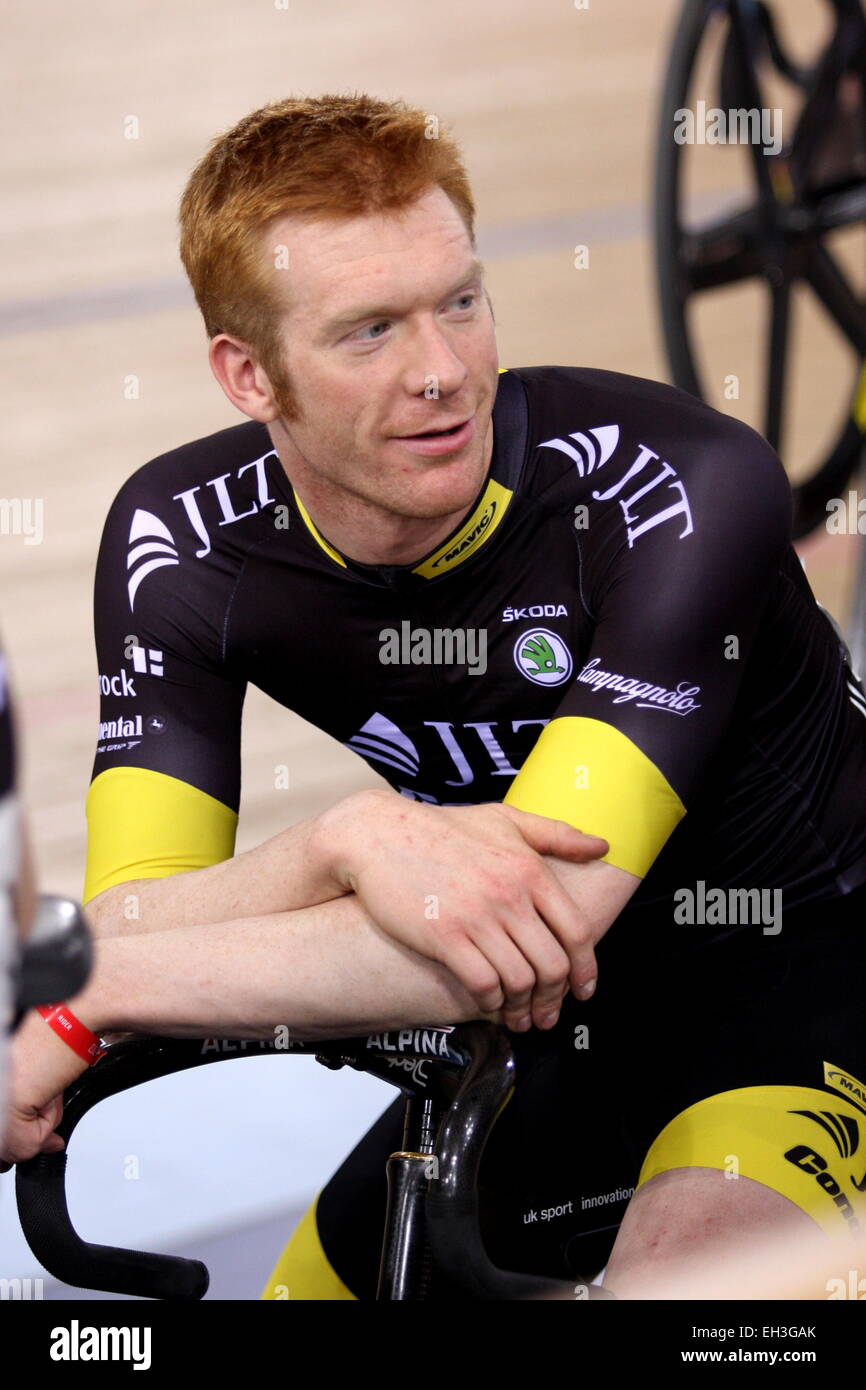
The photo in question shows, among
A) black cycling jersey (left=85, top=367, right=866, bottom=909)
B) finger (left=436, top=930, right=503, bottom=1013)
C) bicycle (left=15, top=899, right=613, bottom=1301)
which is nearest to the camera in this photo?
bicycle (left=15, top=899, right=613, bottom=1301)

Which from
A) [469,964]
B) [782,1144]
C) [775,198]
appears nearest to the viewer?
[469,964]

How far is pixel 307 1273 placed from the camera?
2.01 meters

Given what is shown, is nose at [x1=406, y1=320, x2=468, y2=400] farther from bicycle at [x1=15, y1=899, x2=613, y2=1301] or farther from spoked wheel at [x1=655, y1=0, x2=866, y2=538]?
spoked wheel at [x1=655, y1=0, x2=866, y2=538]

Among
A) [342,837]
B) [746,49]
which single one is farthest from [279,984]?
[746,49]

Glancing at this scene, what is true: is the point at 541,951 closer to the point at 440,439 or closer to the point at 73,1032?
the point at 73,1032

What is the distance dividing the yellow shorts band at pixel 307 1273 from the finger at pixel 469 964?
63 cm

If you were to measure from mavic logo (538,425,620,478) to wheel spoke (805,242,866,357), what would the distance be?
76.3 inches

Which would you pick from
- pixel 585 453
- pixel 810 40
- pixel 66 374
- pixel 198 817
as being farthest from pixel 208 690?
pixel 810 40

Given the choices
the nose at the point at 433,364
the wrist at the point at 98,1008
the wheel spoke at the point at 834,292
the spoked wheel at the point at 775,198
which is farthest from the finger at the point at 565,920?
the wheel spoke at the point at 834,292

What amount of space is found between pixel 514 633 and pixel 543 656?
1.5 inches

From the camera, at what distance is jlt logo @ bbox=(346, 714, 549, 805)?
1.96 m

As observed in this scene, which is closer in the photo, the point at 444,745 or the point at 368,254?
the point at 368,254

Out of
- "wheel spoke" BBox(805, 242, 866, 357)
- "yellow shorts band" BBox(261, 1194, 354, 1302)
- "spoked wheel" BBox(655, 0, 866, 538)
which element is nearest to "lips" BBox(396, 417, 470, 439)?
"yellow shorts band" BBox(261, 1194, 354, 1302)

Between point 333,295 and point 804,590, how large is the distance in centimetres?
59
